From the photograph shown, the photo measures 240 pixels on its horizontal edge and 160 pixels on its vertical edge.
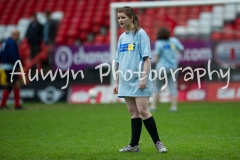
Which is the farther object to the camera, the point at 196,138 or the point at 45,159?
the point at 196,138

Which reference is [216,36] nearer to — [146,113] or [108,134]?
[108,134]

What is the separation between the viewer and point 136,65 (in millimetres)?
7824

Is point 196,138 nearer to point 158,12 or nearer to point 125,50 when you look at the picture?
point 125,50

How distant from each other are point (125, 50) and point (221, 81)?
37.8ft

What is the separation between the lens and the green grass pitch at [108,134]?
25.5ft

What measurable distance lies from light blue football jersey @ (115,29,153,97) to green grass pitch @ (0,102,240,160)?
877 mm

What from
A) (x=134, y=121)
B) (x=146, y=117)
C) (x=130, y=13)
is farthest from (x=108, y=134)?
(x=130, y=13)

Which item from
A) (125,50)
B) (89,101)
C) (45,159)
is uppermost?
(125,50)

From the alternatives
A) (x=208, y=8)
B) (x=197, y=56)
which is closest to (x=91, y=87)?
(x=197, y=56)

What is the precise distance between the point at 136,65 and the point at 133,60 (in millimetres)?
85

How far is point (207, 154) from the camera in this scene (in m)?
7.64

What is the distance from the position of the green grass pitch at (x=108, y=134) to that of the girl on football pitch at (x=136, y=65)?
1.76 feet

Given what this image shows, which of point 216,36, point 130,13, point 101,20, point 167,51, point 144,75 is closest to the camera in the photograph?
point 144,75

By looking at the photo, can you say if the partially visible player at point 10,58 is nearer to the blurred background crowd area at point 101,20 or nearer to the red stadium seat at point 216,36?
the blurred background crowd area at point 101,20
